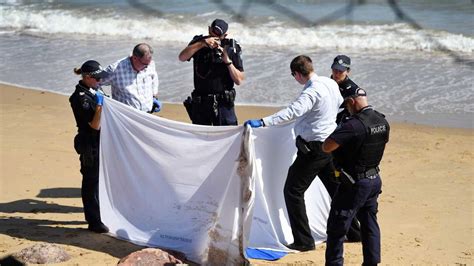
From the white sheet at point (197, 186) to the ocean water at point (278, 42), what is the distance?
4989mm

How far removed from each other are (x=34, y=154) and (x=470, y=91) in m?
6.69

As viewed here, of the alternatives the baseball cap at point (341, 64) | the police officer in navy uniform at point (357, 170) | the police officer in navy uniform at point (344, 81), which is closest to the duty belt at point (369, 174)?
the police officer in navy uniform at point (357, 170)

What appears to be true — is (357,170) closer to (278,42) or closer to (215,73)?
(215,73)

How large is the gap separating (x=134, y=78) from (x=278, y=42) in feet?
35.4

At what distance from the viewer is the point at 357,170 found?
662 centimetres

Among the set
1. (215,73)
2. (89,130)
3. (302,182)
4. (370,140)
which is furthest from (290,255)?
(89,130)

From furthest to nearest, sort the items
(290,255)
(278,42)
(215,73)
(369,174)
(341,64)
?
(278,42), (215,73), (341,64), (290,255), (369,174)

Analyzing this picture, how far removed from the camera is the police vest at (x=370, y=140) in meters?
6.53

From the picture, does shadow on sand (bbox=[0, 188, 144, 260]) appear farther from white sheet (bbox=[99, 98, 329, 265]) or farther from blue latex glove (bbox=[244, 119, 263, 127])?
blue latex glove (bbox=[244, 119, 263, 127])

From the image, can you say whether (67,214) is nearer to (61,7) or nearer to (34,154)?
(34,154)

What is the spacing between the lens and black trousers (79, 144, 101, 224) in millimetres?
7820

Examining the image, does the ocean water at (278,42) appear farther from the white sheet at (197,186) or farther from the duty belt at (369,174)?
the duty belt at (369,174)

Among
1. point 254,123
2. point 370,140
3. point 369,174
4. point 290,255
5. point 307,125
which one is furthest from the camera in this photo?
point 290,255

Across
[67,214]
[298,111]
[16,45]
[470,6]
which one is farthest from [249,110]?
[470,6]
